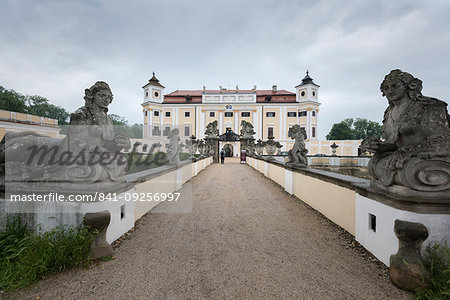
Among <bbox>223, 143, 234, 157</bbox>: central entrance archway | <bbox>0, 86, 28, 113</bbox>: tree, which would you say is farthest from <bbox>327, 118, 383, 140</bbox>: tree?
<bbox>0, 86, 28, 113</bbox>: tree

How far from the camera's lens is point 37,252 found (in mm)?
2389

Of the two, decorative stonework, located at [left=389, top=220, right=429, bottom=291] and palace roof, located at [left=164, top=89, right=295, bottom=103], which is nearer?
decorative stonework, located at [left=389, top=220, right=429, bottom=291]

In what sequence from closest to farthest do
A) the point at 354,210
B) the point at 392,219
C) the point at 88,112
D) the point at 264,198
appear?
1. the point at 392,219
2. the point at 88,112
3. the point at 354,210
4. the point at 264,198

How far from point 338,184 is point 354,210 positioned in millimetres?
616

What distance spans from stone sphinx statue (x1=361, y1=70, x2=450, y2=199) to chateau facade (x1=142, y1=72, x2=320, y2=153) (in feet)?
137

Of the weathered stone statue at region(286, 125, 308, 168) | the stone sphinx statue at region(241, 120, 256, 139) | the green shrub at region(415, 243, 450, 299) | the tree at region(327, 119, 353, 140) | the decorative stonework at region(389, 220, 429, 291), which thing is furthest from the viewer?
the tree at region(327, 119, 353, 140)

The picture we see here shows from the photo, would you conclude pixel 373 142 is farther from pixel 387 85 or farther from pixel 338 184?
pixel 338 184

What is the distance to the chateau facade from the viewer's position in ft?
145

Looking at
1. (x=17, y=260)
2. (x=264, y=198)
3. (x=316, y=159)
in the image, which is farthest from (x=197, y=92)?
(x=17, y=260)

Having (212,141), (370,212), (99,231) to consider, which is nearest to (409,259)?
(370,212)

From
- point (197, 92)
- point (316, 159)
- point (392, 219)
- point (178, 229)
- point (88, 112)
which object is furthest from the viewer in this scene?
point (197, 92)

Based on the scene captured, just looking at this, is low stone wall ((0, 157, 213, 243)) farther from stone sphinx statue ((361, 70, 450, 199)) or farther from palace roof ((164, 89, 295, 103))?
palace roof ((164, 89, 295, 103))

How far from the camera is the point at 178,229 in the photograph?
3914 millimetres

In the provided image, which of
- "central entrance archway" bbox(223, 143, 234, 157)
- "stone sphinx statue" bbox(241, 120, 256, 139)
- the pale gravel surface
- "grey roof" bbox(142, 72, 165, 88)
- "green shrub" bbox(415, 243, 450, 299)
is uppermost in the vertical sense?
"grey roof" bbox(142, 72, 165, 88)
